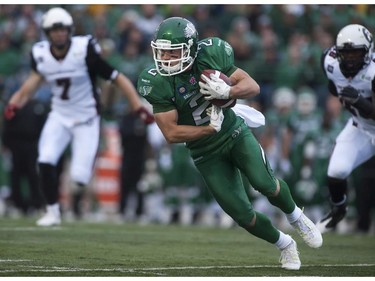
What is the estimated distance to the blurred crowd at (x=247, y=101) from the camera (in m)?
12.4

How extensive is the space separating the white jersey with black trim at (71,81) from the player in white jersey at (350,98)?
270 cm

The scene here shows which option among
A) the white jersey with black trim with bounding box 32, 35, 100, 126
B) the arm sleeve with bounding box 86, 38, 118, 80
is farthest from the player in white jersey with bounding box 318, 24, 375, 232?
A: the white jersey with black trim with bounding box 32, 35, 100, 126

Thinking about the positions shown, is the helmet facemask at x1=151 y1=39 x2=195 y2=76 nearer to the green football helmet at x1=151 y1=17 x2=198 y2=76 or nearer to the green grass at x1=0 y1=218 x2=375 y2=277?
the green football helmet at x1=151 y1=17 x2=198 y2=76

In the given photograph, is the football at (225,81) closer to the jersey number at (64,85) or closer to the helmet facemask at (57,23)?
the helmet facemask at (57,23)

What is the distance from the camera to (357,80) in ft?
27.5

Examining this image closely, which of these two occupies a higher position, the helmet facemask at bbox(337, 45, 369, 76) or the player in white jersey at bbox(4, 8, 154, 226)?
the helmet facemask at bbox(337, 45, 369, 76)

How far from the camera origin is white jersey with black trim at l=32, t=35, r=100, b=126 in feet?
33.0

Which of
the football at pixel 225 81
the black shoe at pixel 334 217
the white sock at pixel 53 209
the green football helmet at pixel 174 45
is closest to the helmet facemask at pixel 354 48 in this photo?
the black shoe at pixel 334 217

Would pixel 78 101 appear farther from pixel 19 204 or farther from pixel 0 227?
pixel 19 204

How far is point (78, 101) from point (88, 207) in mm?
4491

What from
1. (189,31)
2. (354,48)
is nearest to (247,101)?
(354,48)

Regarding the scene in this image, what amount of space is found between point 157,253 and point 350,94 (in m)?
2.05

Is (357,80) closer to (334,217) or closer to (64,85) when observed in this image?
(334,217)

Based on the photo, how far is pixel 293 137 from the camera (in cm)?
1277
